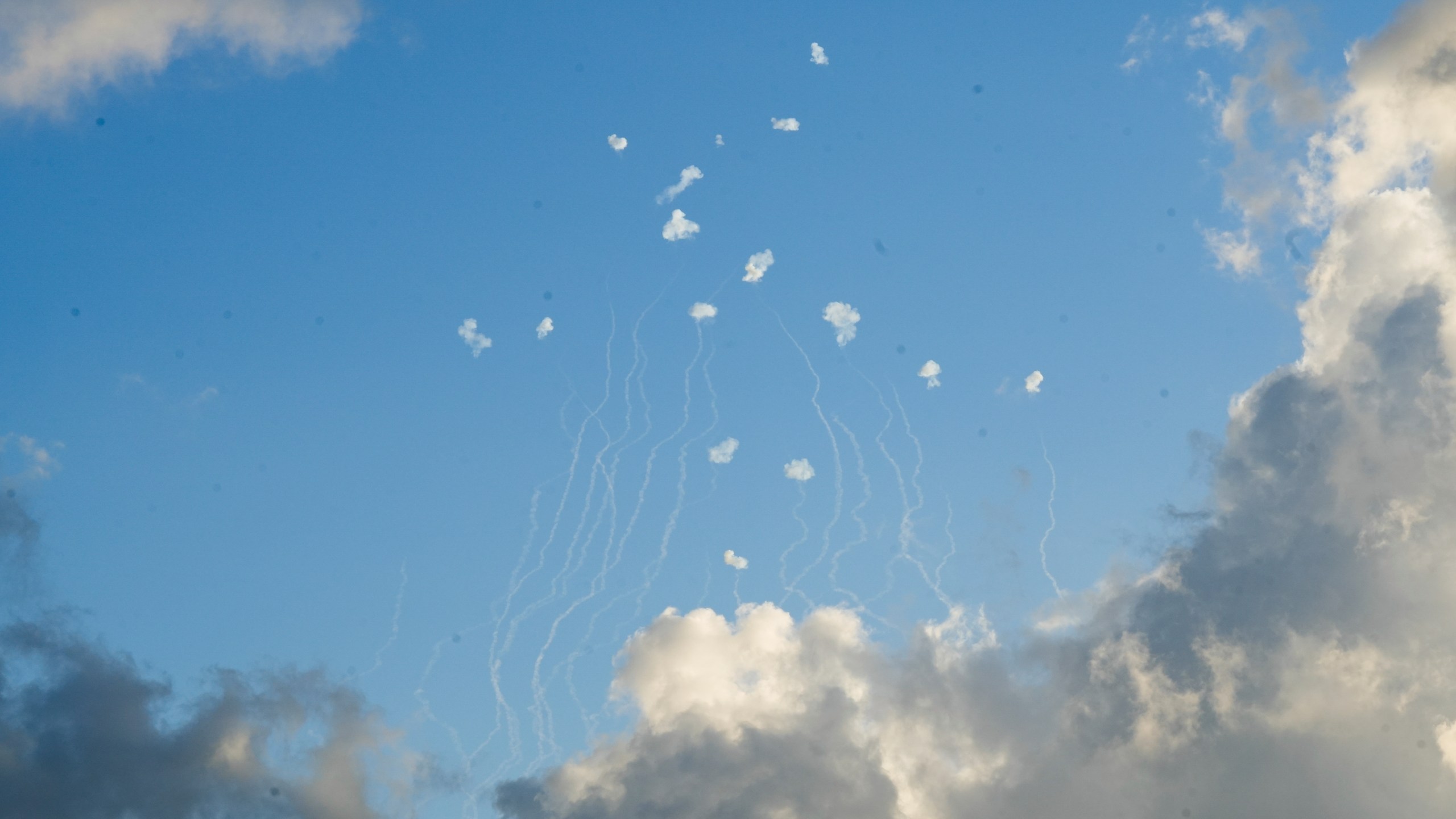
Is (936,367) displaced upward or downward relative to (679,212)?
downward

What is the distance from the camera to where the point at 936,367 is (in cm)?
12119

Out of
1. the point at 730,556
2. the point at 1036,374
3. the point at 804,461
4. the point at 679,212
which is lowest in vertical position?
the point at 730,556

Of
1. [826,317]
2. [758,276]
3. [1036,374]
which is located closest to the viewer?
[758,276]

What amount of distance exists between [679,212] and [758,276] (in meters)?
13.5

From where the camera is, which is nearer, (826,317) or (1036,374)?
(826,317)

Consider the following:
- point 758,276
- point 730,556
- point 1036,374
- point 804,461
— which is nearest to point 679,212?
point 758,276

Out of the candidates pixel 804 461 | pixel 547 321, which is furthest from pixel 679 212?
pixel 804 461

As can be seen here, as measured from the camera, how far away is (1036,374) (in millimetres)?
122812

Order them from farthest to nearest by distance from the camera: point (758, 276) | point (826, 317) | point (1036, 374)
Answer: point (1036, 374) < point (826, 317) < point (758, 276)

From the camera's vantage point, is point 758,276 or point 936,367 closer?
point 758,276

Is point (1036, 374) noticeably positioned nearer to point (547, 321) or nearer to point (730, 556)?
point (730, 556)

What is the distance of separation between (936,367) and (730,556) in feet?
133

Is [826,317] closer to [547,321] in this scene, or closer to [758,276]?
[758,276]

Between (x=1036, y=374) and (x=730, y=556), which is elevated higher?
(x=1036, y=374)
